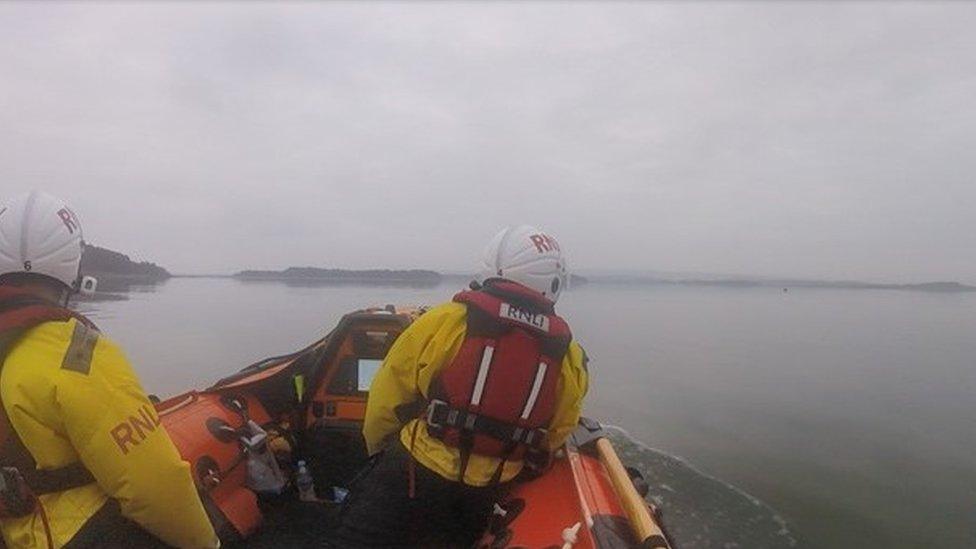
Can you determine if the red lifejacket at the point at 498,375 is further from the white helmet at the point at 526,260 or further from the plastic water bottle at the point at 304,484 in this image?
the plastic water bottle at the point at 304,484

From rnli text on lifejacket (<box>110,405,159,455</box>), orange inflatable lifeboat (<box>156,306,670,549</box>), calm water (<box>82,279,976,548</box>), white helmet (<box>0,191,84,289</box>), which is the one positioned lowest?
calm water (<box>82,279,976,548</box>)

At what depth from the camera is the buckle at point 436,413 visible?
91.3 inches

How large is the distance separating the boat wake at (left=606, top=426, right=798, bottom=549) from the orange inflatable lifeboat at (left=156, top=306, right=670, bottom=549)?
8.74 feet

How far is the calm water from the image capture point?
21.2 ft

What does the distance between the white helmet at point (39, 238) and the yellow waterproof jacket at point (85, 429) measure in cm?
24

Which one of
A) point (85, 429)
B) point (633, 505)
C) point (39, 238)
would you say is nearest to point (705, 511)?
point (633, 505)

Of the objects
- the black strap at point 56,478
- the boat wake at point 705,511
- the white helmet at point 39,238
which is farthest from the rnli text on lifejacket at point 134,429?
the boat wake at point 705,511

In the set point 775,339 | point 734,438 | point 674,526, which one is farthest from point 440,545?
point 775,339

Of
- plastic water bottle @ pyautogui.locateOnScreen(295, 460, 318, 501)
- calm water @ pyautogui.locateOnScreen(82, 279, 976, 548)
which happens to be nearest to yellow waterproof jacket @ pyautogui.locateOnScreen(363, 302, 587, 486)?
plastic water bottle @ pyautogui.locateOnScreen(295, 460, 318, 501)

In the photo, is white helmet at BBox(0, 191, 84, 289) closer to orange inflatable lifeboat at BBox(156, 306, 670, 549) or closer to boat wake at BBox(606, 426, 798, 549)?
orange inflatable lifeboat at BBox(156, 306, 670, 549)

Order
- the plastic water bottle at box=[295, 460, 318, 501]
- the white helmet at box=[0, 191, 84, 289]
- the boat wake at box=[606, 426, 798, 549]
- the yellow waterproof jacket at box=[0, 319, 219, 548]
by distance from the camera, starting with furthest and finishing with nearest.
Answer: the boat wake at box=[606, 426, 798, 549]
the plastic water bottle at box=[295, 460, 318, 501]
the white helmet at box=[0, 191, 84, 289]
the yellow waterproof jacket at box=[0, 319, 219, 548]

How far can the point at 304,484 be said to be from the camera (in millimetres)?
3822

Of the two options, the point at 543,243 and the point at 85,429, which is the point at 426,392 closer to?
the point at 543,243

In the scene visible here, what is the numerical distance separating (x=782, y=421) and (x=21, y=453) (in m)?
12.4
